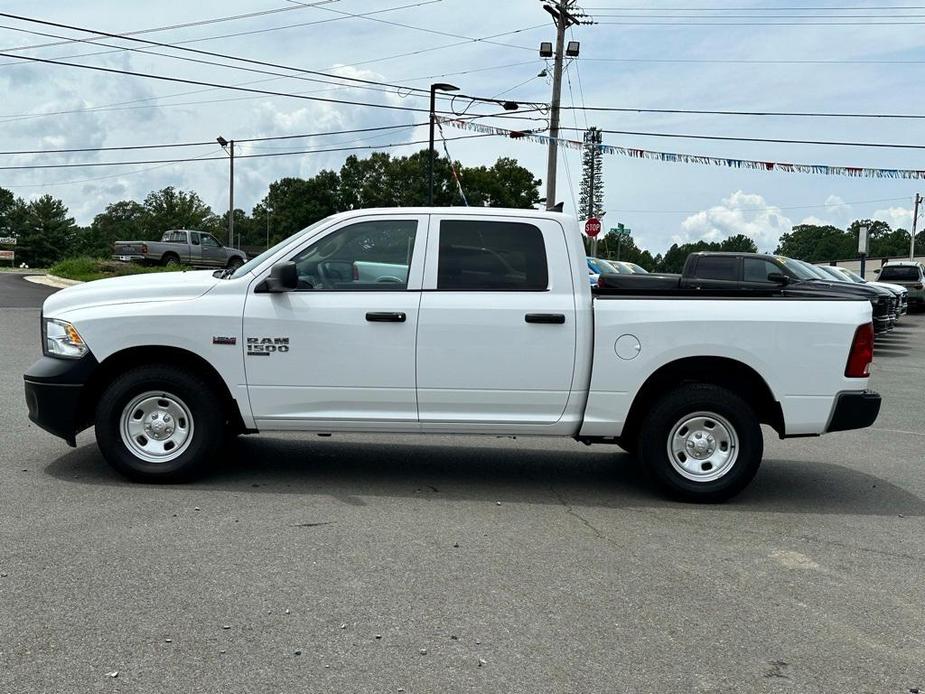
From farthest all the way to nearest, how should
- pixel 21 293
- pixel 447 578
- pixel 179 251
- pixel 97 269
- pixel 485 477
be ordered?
pixel 179 251
pixel 97 269
pixel 21 293
pixel 485 477
pixel 447 578

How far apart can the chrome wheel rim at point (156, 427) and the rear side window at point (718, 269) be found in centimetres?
1405

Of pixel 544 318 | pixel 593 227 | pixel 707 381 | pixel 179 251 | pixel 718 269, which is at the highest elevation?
pixel 593 227

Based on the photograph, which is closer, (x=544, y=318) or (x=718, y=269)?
(x=544, y=318)

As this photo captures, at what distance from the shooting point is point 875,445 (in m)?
8.52

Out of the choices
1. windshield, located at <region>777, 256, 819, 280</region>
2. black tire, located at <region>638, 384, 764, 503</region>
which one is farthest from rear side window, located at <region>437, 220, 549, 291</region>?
windshield, located at <region>777, 256, 819, 280</region>

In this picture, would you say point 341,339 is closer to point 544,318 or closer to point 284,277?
point 284,277

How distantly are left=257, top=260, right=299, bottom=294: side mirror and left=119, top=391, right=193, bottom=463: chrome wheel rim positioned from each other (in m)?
1.07

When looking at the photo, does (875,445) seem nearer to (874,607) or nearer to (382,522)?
(874,607)

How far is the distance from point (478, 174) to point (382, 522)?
2569 inches

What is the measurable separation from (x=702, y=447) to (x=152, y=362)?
3.87m

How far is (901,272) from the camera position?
31.8m

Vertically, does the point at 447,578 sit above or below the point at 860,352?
below

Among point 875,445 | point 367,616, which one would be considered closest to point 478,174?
point 875,445

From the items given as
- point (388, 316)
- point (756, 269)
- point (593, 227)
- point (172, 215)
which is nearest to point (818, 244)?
point (172, 215)
